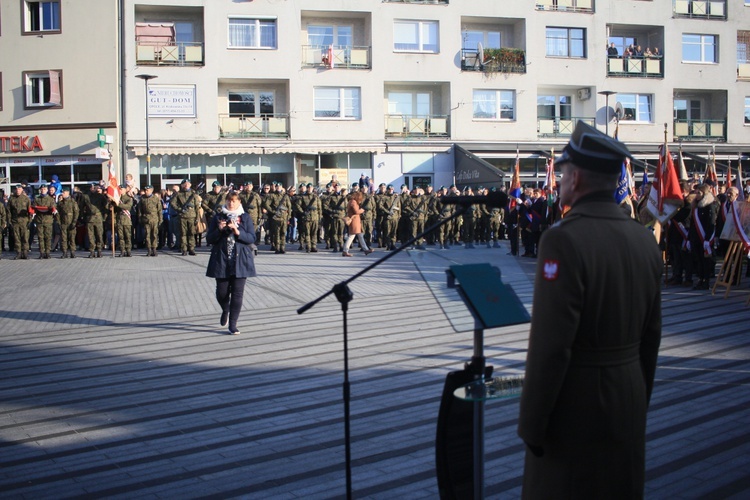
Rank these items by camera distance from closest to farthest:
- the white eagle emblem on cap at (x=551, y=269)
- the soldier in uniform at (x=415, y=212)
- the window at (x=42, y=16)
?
1. the white eagle emblem on cap at (x=551, y=269)
2. the soldier in uniform at (x=415, y=212)
3. the window at (x=42, y=16)

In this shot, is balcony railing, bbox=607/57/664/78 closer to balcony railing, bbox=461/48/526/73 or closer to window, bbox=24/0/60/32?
balcony railing, bbox=461/48/526/73

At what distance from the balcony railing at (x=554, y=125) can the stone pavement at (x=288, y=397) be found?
85.6 feet

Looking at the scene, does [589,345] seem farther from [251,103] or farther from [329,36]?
[329,36]

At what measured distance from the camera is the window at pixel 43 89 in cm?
3312

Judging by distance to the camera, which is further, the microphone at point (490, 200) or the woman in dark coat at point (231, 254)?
the woman in dark coat at point (231, 254)

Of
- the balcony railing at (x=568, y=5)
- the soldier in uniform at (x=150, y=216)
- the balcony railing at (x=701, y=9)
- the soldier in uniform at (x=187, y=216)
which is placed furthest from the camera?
the balcony railing at (x=701, y=9)

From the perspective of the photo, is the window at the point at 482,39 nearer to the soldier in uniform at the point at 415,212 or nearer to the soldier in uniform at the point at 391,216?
the soldier in uniform at the point at 415,212

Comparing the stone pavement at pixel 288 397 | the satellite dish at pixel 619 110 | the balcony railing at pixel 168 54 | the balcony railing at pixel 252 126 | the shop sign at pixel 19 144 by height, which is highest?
the balcony railing at pixel 168 54

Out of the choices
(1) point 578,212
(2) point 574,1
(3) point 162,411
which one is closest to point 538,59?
(2) point 574,1

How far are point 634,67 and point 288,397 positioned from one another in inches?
1438

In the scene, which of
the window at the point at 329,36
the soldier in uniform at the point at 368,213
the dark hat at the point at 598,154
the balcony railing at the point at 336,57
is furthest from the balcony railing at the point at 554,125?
the dark hat at the point at 598,154

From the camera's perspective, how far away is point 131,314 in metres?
12.3

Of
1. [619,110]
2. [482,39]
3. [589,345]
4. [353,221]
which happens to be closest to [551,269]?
[589,345]

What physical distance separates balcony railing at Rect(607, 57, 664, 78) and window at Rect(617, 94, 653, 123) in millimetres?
1092
